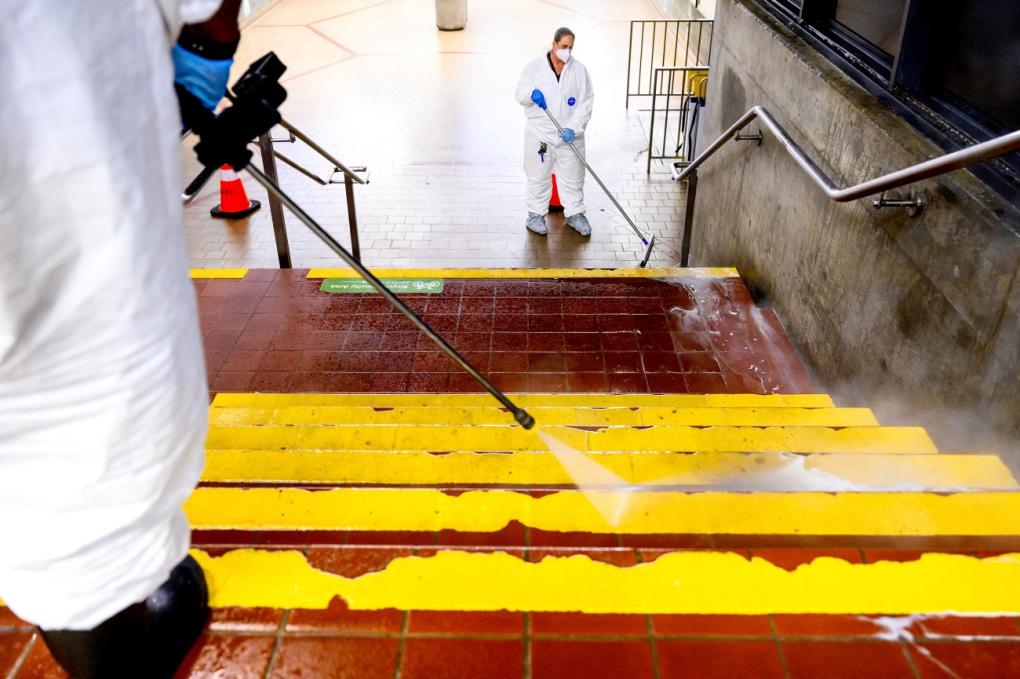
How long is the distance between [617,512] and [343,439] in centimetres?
113

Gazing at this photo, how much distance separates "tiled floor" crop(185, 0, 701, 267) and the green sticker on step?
1.69 metres

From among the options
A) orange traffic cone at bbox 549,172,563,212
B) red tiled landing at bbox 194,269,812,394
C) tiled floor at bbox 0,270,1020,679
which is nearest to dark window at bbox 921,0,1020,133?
red tiled landing at bbox 194,269,812,394

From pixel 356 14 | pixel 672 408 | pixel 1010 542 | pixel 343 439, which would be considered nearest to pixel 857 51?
pixel 672 408

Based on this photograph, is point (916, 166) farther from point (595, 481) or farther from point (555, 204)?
point (555, 204)

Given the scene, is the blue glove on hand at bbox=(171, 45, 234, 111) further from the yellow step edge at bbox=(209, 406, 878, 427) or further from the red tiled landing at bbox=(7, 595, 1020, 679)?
the yellow step edge at bbox=(209, 406, 878, 427)

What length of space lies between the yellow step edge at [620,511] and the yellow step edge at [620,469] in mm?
194

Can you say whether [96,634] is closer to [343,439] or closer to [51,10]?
[51,10]

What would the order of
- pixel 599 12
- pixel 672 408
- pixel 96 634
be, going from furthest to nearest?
pixel 599 12 → pixel 672 408 → pixel 96 634

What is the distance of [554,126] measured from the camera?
732 centimetres

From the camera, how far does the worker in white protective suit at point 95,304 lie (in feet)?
2.99

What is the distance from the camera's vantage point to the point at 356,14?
16.6 meters

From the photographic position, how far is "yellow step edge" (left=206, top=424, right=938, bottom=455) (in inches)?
107

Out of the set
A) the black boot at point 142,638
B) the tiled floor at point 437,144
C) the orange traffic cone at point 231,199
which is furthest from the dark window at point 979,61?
the orange traffic cone at point 231,199

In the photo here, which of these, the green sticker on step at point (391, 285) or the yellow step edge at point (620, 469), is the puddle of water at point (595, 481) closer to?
the yellow step edge at point (620, 469)
